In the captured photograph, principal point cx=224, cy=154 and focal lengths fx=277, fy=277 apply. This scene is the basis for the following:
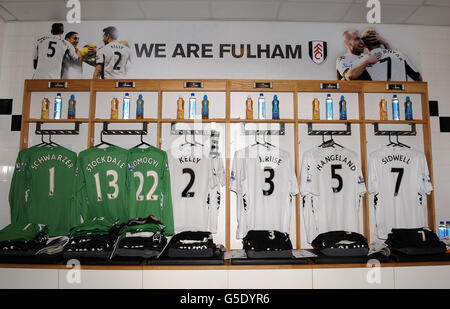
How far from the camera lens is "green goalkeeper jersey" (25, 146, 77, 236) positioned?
2621 millimetres

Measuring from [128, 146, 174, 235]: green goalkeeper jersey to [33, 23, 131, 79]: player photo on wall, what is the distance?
104cm

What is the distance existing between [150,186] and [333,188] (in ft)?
5.92

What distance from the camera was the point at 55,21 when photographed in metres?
3.17

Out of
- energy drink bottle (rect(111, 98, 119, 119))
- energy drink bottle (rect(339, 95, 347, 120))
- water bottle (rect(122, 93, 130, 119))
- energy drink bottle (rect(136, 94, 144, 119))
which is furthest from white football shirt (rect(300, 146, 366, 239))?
energy drink bottle (rect(111, 98, 119, 119))

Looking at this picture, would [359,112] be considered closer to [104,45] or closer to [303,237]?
[303,237]

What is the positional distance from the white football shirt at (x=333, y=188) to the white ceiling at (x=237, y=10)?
1520 mm

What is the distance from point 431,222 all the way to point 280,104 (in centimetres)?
193

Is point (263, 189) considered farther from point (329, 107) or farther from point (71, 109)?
point (71, 109)

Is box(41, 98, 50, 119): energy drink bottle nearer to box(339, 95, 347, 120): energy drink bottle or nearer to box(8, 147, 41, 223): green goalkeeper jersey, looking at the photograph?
box(8, 147, 41, 223): green goalkeeper jersey

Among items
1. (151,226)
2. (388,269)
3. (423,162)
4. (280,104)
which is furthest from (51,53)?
(423,162)

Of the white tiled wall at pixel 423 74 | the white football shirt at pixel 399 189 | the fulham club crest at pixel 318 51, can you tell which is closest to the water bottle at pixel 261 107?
the fulham club crest at pixel 318 51

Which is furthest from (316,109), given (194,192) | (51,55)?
(51,55)

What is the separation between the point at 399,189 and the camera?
2.77 m

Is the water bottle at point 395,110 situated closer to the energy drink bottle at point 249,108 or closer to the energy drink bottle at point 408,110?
the energy drink bottle at point 408,110
